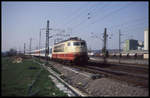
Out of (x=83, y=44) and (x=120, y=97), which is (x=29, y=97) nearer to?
(x=120, y=97)

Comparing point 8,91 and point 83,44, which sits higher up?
point 83,44

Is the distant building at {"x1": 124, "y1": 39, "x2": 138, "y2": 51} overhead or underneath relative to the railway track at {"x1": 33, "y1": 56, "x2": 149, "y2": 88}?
overhead

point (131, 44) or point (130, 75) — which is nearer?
point (130, 75)

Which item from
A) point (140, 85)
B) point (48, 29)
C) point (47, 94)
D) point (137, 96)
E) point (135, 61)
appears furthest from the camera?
point (48, 29)

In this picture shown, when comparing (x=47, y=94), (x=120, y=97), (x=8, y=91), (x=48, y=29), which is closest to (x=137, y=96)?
(x=120, y=97)

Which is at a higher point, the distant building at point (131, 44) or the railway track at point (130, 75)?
the distant building at point (131, 44)

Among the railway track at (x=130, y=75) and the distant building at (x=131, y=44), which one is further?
the distant building at (x=131, y=44)

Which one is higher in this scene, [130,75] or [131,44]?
[131,44]

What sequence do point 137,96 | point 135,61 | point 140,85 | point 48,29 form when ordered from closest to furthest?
1. point 137,96
2. point 140,85
3. point 135,61
4. point 48,29

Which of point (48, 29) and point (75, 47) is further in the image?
point (48, 29)

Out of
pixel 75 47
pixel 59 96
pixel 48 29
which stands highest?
pixel 48 29

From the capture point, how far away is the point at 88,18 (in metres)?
27.0

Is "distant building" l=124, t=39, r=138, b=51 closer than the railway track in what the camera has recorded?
No

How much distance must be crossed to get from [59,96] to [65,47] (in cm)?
1909
